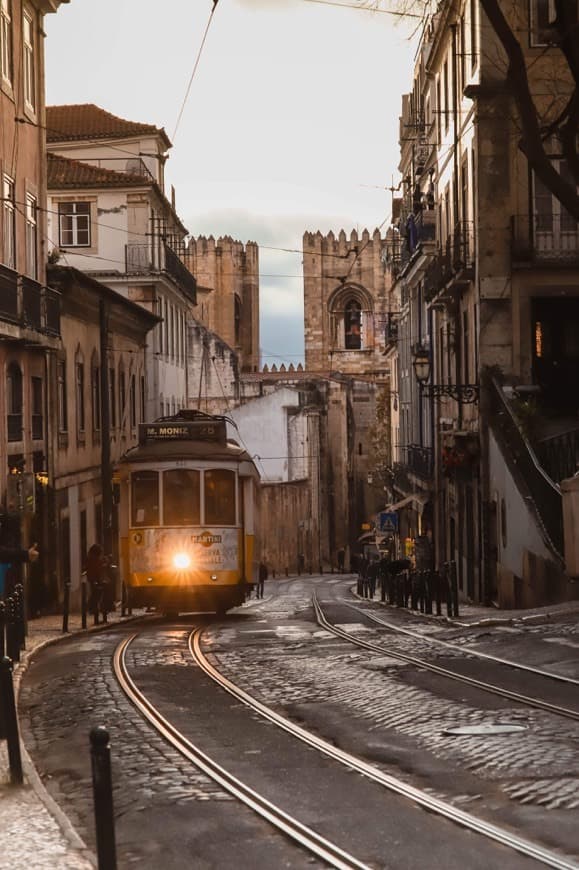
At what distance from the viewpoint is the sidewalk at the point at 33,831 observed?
7379mm

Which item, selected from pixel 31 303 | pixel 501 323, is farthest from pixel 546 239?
pixel 31 303

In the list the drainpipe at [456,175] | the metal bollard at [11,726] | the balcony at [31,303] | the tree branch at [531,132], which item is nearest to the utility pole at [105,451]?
the balcony at [31,303]

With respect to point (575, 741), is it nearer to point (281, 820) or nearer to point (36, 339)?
point (281, 820)

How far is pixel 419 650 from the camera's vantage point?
54.2 ft

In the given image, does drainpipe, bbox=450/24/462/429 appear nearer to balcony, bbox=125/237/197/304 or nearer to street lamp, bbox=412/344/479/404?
street lamp, bbox=412/344/479/404

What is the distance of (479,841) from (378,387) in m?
71.3

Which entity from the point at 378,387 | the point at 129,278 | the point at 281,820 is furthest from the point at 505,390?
the point at 378,387

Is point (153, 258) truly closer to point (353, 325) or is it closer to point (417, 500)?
point (417, 500)

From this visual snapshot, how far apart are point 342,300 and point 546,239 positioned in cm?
7793

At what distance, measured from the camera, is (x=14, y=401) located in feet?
89.8

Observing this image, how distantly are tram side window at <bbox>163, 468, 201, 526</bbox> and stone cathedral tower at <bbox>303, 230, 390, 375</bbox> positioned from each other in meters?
78.2

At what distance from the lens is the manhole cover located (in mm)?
10609

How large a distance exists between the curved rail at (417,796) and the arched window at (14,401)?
1404cm

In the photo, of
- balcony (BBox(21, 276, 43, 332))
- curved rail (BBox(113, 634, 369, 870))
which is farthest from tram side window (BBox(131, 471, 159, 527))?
curved rail (BBox(113, 634, 369, 870))
